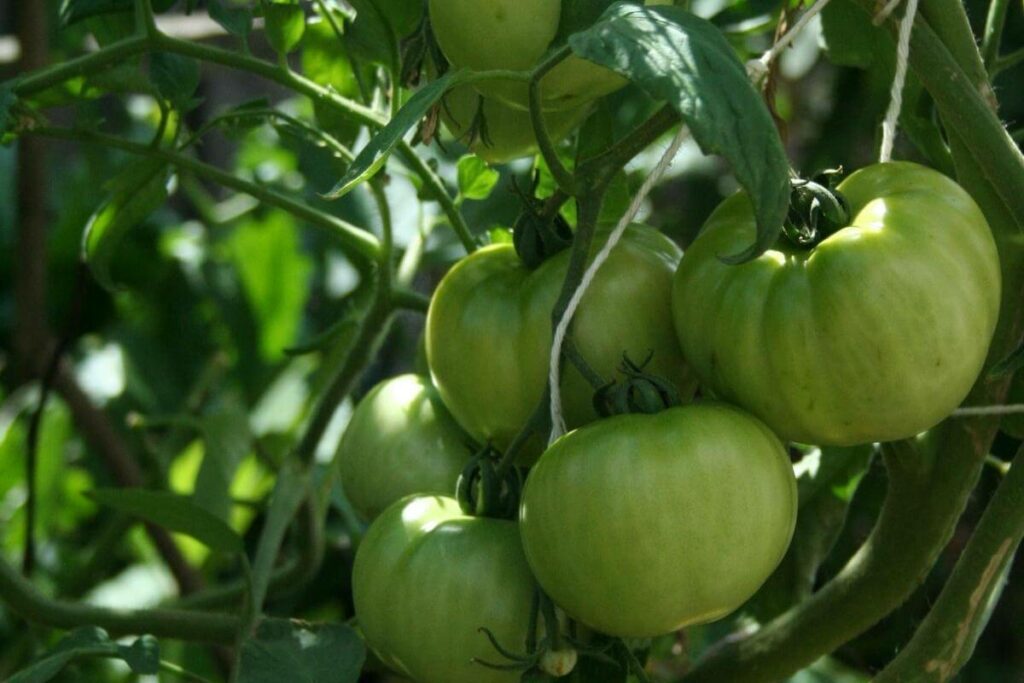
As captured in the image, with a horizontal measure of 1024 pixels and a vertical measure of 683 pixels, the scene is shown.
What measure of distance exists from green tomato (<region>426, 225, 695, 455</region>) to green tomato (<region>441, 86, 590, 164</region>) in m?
0.06

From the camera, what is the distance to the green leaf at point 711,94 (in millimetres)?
403

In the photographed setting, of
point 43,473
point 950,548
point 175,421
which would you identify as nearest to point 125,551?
point 43,473

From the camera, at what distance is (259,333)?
1477mm

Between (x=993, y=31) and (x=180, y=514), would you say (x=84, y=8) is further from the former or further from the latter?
(x=993, y=31)

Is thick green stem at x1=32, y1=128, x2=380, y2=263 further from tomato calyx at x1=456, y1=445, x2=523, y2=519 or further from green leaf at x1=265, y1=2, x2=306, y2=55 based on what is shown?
tomato calyx at x1=456, y1=445, x2=523, y2=519

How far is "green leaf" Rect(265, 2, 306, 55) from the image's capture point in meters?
0.69

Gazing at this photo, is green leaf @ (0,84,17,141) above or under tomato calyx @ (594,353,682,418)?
above

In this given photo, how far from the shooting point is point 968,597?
1.91 ft

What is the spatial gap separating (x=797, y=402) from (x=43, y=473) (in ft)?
3.41

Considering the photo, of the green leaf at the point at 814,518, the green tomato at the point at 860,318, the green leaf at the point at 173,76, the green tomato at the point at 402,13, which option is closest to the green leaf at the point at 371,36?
the green tomato at the point at 402,13

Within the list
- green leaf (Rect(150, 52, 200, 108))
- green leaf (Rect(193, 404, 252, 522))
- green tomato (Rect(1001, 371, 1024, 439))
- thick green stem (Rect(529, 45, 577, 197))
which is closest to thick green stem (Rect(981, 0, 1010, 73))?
green tomato (Rect(1001, 371, 1024, 439))

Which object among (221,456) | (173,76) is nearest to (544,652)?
(173,76)

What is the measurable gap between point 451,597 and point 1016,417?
10.4 inches

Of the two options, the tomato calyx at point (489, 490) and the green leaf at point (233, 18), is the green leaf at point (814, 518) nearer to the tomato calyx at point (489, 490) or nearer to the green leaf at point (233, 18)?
the tomato calyx at point (489, 490)
